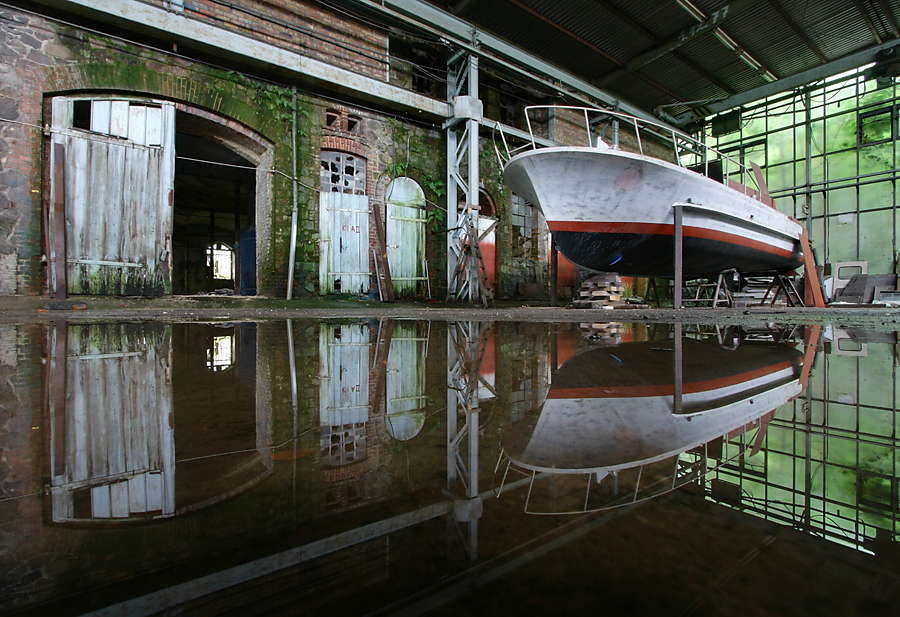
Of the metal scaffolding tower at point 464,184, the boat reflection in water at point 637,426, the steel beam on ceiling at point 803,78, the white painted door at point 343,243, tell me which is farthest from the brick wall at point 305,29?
the steel beam on ceiling at point 803,78

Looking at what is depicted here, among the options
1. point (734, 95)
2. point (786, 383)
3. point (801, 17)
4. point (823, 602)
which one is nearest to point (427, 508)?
point (823, 602)

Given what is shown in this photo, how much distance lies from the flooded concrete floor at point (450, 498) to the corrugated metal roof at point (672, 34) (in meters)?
9.47

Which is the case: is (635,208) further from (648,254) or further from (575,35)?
A: (575,35)

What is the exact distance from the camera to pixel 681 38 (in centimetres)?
930

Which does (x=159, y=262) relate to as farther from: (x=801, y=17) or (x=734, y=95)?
(x=734, y=95)

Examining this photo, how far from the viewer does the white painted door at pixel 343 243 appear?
7.68 meters

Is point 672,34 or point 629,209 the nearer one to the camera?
point 629,209

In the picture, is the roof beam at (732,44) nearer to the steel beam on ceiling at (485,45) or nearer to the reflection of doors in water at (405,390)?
the steel beam on ceiling at (485,45)

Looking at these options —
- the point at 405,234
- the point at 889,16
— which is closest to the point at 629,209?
the point at 405,234

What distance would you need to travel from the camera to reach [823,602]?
36 cm

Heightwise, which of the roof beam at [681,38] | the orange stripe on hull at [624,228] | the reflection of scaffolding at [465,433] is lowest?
the reflection of scaffolding at [465,433]

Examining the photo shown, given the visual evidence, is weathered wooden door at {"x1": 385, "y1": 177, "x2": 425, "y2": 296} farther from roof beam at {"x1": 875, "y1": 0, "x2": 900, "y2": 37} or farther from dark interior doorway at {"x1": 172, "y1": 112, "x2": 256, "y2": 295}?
roof beam at {"x1": 875, "y1": 0, "x2": 900, "y2": 37}

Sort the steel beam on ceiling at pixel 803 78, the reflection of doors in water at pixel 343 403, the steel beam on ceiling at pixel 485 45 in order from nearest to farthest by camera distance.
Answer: the reflection of doors in water at pixel 343 403, the steel beam on ceiling at pixel 485 45, the steel beam on ceiling at pixel 803 78

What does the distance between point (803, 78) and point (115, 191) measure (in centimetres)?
1568
